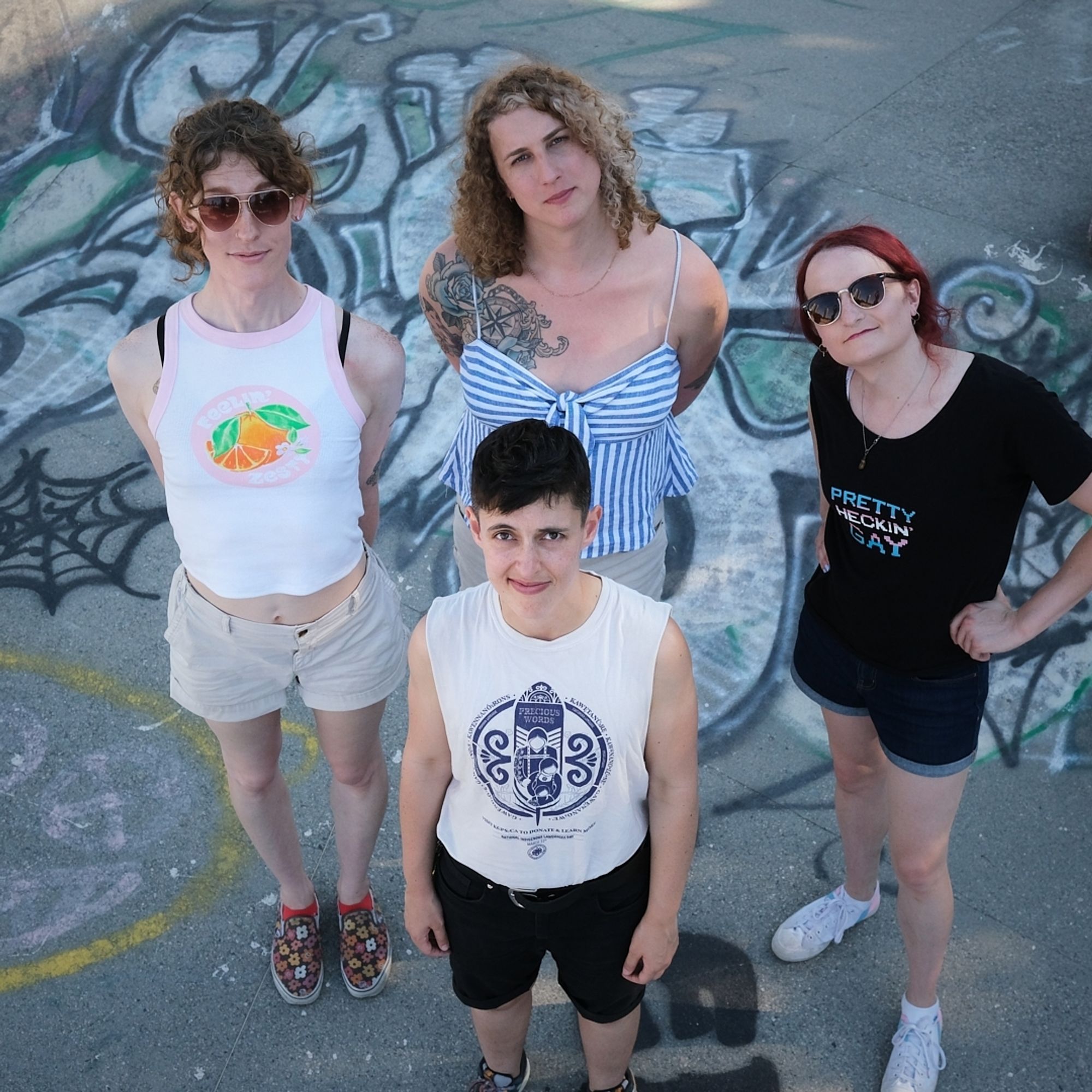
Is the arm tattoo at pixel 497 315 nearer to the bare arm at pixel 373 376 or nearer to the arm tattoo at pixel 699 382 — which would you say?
the bare arm at pixel 373 376

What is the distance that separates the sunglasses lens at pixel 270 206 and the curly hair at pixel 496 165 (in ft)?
1.54

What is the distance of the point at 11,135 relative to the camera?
252 inches

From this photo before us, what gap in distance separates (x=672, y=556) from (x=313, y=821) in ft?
5.61

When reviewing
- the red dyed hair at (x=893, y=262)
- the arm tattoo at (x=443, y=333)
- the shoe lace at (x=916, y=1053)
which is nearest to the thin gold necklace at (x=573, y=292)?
the arm tattoo at (x=443, y=333)

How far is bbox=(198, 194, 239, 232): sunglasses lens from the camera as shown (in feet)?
7.71

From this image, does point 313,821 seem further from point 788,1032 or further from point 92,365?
point 92,365

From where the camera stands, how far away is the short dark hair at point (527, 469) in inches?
73.7

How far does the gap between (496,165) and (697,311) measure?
2.03ft

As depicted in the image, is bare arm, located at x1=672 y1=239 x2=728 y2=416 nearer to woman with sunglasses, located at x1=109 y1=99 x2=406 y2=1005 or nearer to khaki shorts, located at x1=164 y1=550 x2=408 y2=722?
woman with sunglasses, located at x1=109 y1=99 x2=406 y2=1005

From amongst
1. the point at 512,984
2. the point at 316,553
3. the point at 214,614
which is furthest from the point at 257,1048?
the point at 316,553

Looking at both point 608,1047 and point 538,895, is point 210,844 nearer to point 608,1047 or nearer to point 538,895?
point 608,1047

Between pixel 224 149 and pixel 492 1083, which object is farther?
pixel 492 1083

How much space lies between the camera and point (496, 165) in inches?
103

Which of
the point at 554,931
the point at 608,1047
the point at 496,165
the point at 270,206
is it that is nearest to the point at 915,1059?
the point at 608,1047
